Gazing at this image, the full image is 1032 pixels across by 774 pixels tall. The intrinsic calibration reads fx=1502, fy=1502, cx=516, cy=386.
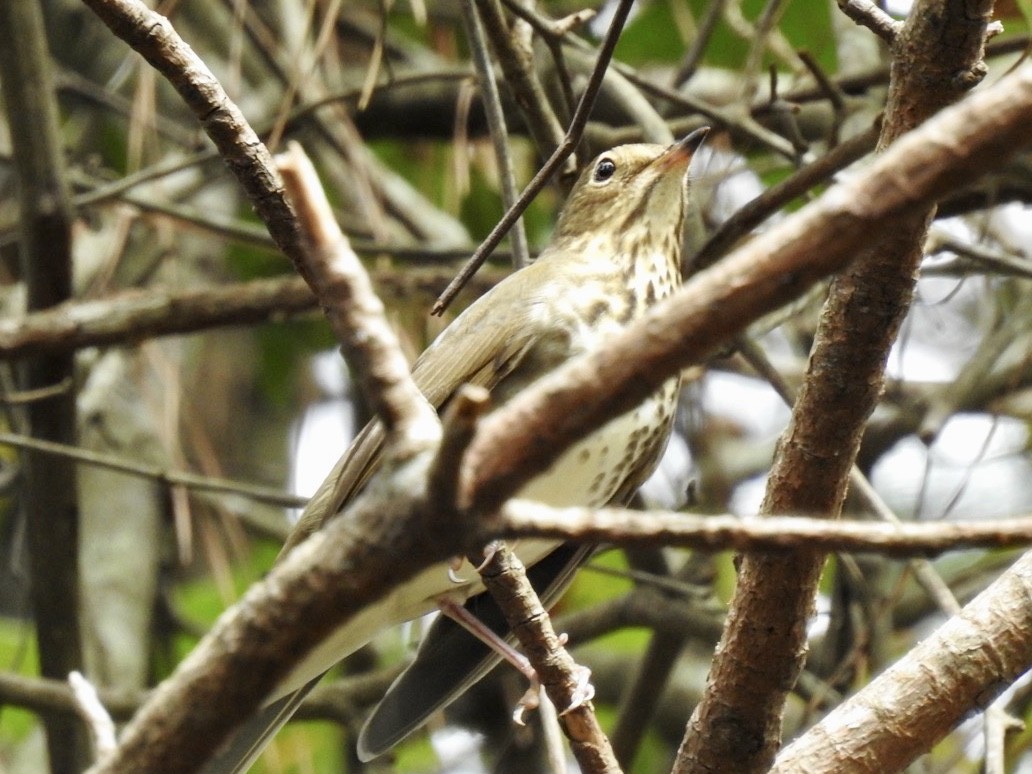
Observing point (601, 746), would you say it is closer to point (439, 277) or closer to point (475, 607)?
point (475, 607)

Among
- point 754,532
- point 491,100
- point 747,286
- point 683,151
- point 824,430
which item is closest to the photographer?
point 747,286

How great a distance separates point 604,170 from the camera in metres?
4.08

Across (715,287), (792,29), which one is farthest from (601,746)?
(792,29)

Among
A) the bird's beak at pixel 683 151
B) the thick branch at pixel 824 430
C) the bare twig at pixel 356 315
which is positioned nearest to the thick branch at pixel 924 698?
the thick branch at pixel 824 430

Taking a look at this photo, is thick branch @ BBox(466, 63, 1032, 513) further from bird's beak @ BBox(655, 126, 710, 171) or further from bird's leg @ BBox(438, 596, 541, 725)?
bird's beak @ BBox(655, 126, 710, 171)

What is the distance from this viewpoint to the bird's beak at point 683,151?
3.70 meters

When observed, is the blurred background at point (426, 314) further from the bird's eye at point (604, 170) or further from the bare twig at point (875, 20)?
the bare twig at point (875, 20)

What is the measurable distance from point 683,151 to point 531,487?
3.40 feet

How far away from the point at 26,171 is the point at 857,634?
2.50 m

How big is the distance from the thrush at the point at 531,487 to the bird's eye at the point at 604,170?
22cm

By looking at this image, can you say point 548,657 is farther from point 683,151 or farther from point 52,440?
point 52,440

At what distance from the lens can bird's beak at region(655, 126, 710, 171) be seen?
12.1ft

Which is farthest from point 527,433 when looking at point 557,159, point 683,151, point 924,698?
point 683,151

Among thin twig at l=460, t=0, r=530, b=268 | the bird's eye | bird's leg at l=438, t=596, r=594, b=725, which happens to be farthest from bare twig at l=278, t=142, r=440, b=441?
the bird's eye
